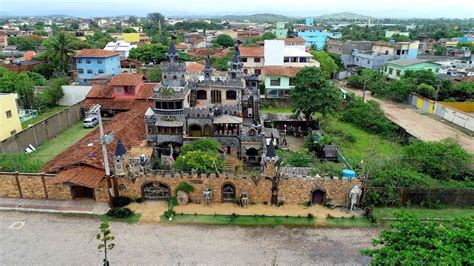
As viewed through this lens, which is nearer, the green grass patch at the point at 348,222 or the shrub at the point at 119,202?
the green grass patch at the point at 348,222

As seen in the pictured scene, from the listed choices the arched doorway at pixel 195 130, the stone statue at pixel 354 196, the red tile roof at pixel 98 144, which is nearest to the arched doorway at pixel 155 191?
the red tile roof at pixel 98 144

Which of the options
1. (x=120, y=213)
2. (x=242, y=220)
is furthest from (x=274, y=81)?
(x=120, y=213)

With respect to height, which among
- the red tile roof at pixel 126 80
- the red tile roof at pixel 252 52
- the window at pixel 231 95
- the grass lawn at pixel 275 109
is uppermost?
the red tile roof at pixel 252 52

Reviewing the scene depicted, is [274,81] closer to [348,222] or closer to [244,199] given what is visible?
[244,199]

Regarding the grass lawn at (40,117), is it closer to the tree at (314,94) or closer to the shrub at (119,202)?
the shrub at (119,202)

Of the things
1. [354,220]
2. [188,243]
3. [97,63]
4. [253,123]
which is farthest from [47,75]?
[354,220]

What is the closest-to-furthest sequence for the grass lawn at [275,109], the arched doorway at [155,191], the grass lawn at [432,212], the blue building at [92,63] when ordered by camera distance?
1. the grass lawn at [432,212]
2. the arched doorway at [155,191]
3. the grass lawn at [275,109]
4. the blue building at [92,63]
